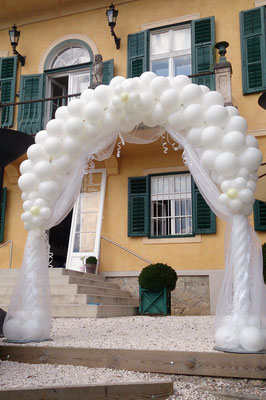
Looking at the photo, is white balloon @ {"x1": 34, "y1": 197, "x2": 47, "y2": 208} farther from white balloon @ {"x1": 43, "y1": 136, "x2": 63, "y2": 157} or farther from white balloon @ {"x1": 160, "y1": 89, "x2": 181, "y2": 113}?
white balloon @ {"x1": 160, "y1": 89, "x2": 181, "y2": 113}

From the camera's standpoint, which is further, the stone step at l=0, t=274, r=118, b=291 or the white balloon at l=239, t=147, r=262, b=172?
the stone step at l=0, t=274, r=118, b=291

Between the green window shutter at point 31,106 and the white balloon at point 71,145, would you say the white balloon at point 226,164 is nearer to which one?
the white balloon at point 71,145

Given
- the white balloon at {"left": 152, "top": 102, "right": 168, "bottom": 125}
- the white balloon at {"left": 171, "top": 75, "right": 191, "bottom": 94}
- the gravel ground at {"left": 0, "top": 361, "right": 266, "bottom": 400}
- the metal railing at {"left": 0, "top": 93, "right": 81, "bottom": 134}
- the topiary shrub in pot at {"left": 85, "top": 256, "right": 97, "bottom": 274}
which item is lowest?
the gravel ground at {"left": 0, "top": 361, "right": 266, "bottom": 400}

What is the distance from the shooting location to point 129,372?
3.55 m

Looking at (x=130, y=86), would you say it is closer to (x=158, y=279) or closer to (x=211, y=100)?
(x=211, y=100)

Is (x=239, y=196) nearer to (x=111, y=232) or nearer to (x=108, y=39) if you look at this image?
(x=111, y=232)

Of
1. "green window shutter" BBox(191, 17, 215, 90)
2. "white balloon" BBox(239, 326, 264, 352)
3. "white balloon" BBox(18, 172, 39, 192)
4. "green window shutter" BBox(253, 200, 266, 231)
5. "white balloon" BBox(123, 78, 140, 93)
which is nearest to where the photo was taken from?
"white balloon" BBox(239, 326, 264, 352)

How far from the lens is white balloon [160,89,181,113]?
4543 millimetres

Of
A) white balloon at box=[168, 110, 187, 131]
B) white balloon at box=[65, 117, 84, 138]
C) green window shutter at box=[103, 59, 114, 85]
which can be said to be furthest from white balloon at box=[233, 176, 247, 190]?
green window shutter at box=[103, 59, 114, 85]

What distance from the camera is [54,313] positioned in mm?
7043

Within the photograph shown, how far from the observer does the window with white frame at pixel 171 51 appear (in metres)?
10.2

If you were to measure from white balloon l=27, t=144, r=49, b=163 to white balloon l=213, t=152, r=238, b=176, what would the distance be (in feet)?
6.53

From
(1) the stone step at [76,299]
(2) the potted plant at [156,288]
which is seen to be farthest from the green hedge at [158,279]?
(1) the stone step at [76,299]

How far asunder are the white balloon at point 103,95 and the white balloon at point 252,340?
9.26 ft
